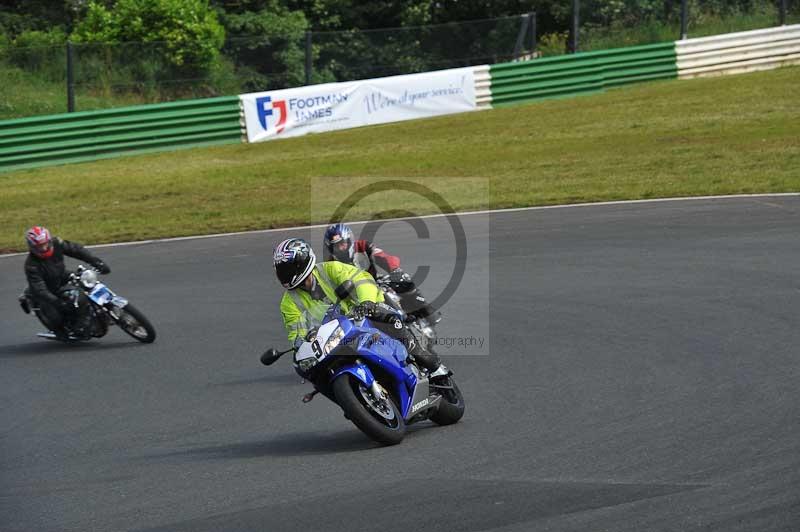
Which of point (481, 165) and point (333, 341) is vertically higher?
point (481, 165)

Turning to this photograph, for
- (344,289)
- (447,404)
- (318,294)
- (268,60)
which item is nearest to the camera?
(344,289)

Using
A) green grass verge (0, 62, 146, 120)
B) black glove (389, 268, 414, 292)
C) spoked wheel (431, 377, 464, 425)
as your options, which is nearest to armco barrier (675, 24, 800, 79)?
green grass verge (0, 62, 146, 120)

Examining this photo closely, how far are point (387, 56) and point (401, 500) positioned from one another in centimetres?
2394

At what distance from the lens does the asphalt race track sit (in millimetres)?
6594

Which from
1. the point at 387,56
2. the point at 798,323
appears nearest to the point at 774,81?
the point at 387,56

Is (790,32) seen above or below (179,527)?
above

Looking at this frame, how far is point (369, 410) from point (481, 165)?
17.2 m

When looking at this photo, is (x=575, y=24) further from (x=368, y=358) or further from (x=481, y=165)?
(x=368, y=358)

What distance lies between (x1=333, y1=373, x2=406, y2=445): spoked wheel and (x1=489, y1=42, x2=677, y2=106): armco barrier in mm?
24090

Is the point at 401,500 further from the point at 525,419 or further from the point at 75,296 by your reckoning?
the point at 75,296

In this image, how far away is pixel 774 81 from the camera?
31438 millimetres

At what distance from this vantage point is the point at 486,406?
9133 millimetres

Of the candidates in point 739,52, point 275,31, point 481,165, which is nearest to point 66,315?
point 481,165

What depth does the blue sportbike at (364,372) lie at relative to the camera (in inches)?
303
